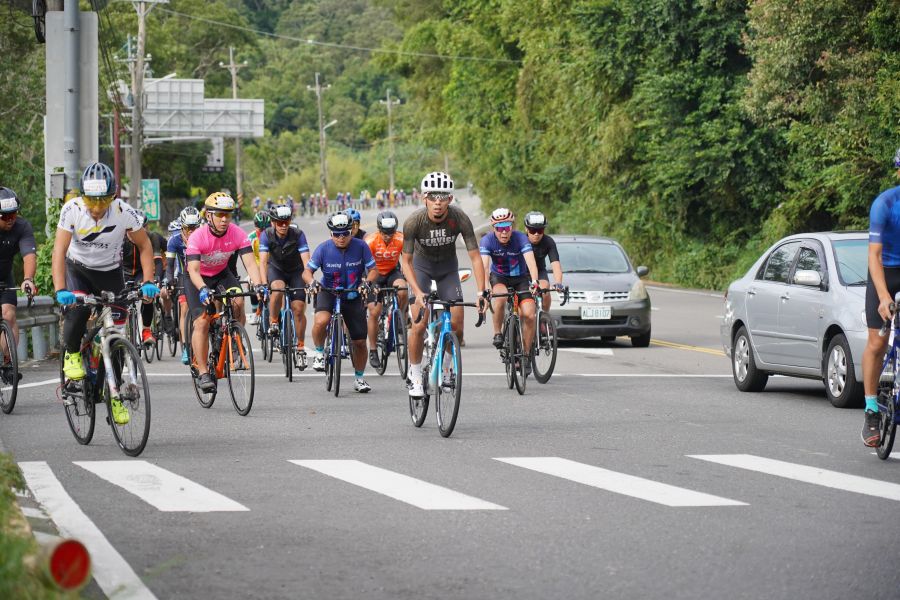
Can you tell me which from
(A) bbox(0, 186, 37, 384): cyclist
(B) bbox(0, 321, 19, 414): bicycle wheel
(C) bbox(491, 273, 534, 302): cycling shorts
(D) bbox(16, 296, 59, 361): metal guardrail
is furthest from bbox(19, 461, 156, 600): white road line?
(D) bbox(16, 296, 59, 361): metal guardrail

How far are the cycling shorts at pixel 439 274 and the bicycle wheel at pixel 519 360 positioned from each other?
206 centimetres

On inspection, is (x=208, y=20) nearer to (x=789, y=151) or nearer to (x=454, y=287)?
(x=789, y=151)

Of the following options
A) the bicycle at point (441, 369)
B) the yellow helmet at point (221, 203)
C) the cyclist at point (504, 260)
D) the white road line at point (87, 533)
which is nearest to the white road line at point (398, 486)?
the bicycle at point (441, 369)

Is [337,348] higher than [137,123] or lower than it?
lower

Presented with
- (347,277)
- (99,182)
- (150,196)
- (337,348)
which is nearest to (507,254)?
(347,277)

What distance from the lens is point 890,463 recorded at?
10453mm

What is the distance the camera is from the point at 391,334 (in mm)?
18328

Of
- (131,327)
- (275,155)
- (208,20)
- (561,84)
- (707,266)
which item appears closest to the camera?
(131,327)

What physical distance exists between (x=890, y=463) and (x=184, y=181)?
290ft

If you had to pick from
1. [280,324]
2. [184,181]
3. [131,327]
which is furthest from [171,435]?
[184,181]

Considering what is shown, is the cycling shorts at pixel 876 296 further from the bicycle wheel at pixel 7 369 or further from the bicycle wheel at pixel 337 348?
the bicycle wheel at pixel 7 369

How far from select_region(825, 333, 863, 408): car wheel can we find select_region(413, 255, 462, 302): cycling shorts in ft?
10.6

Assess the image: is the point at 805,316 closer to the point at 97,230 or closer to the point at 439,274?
the point at 439,274

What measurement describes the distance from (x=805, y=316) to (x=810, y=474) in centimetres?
473
